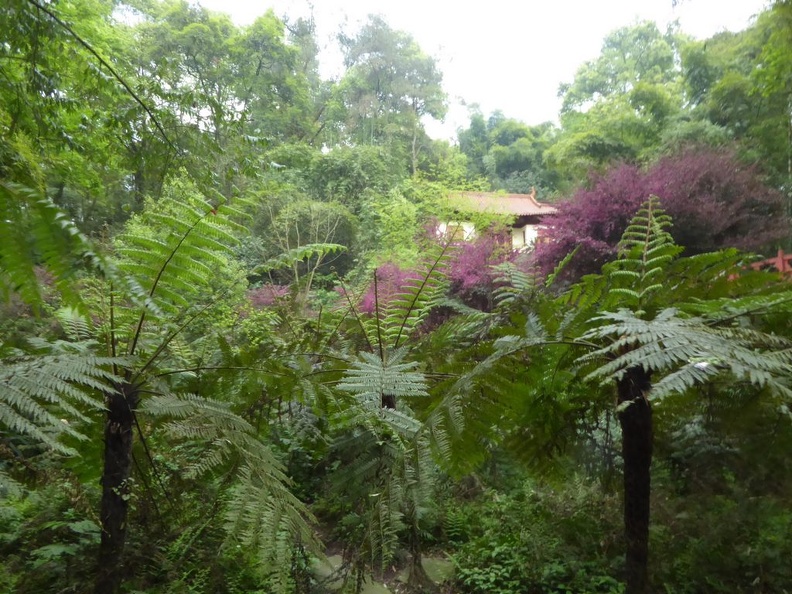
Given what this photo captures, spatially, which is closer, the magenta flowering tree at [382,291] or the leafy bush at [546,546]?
the magenta flowering tree at [382,291]

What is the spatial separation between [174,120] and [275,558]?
2.54 m

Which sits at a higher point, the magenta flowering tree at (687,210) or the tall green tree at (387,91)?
the tall green tree at (387,91)

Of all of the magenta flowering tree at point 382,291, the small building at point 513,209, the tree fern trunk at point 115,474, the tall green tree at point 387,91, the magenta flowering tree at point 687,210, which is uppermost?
the tall green tree at point 387,91

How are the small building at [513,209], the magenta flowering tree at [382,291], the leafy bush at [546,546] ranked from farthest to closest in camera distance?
the small building at [513,209] < the leafy bush at [546,546] < the magenta flowering tree at [382,291]

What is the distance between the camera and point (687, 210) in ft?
18.5

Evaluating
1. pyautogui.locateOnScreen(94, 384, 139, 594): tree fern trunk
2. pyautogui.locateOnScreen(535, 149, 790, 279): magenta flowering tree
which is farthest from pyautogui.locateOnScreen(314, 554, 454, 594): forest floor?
pyautogui.locateOnScreen(535, 149, 790, 279): magenta flowering tree

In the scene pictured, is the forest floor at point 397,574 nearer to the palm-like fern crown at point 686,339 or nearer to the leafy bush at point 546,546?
the leafy bush at point 546,546

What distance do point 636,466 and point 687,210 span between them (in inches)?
217

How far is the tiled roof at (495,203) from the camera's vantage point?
962cm

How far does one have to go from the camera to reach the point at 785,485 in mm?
1778

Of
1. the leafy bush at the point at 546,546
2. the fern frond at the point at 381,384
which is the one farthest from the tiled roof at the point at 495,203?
the fern frond at the point at 381,384

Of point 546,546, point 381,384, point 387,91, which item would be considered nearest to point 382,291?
point 546,546

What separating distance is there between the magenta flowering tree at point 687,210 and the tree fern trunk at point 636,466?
4.73 metres

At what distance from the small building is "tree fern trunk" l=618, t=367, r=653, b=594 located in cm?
582
